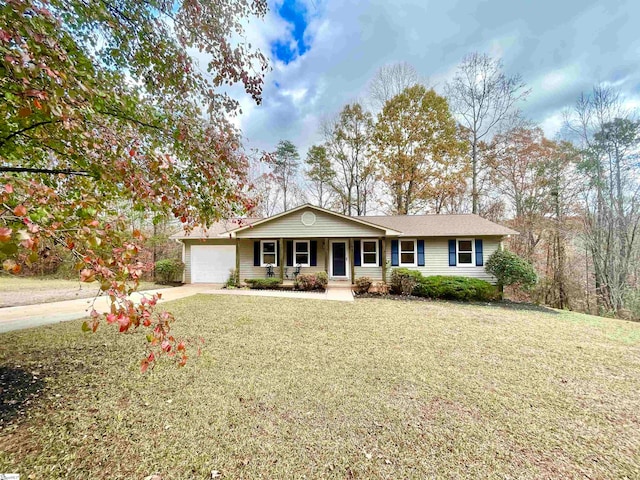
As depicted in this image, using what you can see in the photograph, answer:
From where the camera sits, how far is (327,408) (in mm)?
3156

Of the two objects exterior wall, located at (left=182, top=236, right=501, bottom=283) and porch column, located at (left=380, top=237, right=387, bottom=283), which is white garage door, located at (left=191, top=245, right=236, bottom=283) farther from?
porch column, located at (left=380, top=237, right=387, bottom=283)

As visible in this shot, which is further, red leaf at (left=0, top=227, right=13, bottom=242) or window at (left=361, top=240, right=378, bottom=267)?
window at (left=361, top=240, right=378, bottom=267)

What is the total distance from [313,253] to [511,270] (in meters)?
9.12

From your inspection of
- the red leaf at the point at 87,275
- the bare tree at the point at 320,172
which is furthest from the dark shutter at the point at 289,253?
the red leaf at the point at 87,275

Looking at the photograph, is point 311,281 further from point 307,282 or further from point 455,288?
point 455,288

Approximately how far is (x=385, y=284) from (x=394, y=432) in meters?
9.50

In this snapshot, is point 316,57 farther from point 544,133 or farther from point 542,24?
point 544,133

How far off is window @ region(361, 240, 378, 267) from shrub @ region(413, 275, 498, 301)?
3114 mm

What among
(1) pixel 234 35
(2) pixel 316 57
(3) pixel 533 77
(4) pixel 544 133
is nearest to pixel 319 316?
(1) pixel 234 35

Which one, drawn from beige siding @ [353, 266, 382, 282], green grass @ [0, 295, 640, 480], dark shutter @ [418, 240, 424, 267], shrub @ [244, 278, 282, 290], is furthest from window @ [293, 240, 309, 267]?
green grass @ [0, 295, 640, 480]

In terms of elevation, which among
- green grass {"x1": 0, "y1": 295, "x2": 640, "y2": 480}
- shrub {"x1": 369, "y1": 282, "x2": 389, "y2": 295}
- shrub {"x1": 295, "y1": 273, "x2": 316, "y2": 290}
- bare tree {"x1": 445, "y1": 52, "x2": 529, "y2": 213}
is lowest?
green grass {"x1": 0, "y1": 295, "x2": 640, "y2": 480}

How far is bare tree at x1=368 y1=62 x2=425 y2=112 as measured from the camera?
67.5 feet

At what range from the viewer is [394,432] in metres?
2.75

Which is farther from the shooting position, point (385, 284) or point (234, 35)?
point (385, 284)
